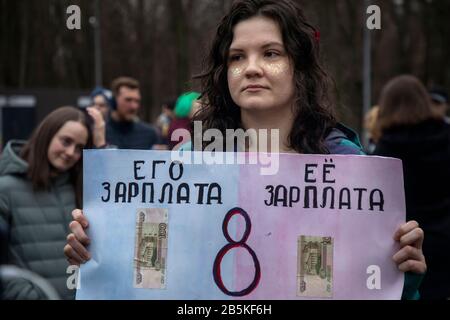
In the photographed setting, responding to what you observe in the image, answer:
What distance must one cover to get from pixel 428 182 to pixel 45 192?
2.00m

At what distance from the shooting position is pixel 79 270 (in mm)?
2334

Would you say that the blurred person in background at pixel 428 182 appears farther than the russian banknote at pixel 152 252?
Yes

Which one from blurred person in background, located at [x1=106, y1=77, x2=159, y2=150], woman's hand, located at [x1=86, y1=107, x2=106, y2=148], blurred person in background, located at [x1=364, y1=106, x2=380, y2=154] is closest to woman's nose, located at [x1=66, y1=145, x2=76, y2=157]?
woman's hand, located at [x1=86, y1=107, x2=106, y2=148]

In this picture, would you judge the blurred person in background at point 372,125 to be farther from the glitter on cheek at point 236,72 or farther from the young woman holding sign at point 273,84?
the glitter on cheek at point 236,72

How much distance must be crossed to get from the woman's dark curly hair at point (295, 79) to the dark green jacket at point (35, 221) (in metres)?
1.37

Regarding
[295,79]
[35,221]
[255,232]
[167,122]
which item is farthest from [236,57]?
[167,122]

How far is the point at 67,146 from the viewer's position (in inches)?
156

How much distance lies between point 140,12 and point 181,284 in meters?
22.6

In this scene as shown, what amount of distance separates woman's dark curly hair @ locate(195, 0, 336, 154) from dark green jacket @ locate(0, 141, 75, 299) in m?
1.37

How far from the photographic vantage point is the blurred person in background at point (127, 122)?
23.9ft

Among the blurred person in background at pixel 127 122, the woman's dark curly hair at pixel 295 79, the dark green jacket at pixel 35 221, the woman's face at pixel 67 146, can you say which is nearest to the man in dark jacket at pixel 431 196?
the woman's face at pixel 67 146

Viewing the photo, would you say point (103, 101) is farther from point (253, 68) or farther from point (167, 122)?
point (253, 68)

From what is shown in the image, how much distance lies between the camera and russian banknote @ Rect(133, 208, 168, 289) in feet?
7.36

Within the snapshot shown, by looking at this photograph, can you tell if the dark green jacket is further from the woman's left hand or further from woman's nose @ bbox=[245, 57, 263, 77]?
the woman's left hand
